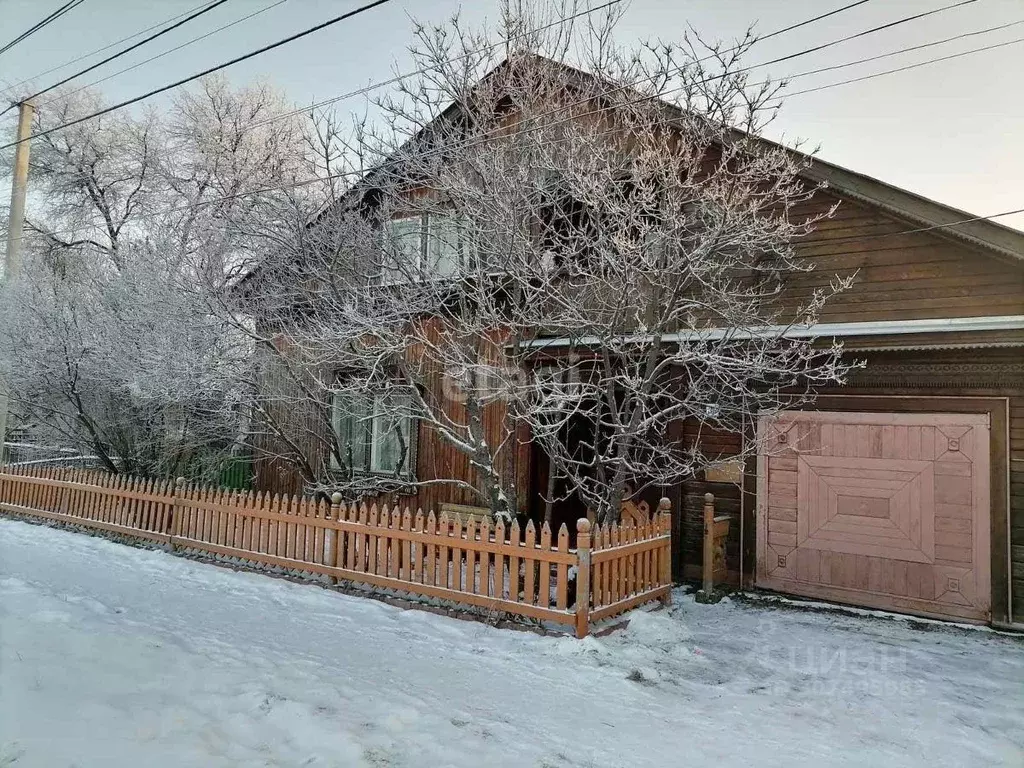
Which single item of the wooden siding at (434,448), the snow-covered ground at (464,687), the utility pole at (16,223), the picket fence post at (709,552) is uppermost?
the utility pole at (16,223)

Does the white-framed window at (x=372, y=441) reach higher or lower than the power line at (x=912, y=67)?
lower

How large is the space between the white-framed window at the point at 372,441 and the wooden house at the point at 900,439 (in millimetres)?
4677

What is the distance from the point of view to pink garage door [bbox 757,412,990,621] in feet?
23.6

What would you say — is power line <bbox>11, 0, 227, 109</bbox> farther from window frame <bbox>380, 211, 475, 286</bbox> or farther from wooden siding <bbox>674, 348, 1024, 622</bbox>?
wooden siding <bbox>674, 348, 1024, 622</bbox>

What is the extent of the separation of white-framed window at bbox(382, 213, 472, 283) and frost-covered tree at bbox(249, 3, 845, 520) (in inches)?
2.4

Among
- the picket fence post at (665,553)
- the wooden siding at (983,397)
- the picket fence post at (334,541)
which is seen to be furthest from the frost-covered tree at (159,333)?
the wooden siding at (983,397)

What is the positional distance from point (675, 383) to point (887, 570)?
10.5ft

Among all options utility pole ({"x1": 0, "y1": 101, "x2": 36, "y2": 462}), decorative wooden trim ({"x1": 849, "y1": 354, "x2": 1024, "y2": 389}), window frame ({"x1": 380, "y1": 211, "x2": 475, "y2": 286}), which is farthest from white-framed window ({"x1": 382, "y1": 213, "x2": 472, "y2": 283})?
utility pole ({"x1": 0, "y1": 101, "x2": 36, "y2": 462})

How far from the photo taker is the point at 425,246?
9609 mm

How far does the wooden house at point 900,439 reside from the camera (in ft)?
23.0

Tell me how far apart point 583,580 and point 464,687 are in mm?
1583

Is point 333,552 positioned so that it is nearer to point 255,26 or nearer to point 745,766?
point 745,766

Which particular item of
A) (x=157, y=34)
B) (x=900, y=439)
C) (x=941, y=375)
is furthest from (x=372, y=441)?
(x=941, y=375)

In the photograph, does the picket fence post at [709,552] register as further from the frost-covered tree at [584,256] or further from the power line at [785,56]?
the power line at [785,56]
